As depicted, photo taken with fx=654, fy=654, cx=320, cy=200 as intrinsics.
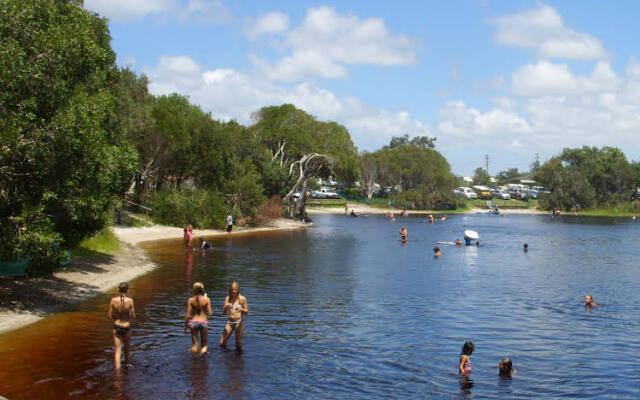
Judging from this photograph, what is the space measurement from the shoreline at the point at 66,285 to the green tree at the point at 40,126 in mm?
1592

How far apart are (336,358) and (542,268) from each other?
1193 inches

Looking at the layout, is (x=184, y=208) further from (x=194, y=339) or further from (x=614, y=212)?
(x=614, y=212)

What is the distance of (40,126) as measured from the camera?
21250 millimetres

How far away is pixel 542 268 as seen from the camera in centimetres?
4606

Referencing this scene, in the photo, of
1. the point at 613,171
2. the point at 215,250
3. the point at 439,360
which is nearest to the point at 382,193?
the point at 613,171

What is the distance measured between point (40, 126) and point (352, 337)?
12.6 m

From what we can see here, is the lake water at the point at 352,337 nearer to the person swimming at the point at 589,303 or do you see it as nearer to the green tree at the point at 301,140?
the person swimming at the point at 589,303

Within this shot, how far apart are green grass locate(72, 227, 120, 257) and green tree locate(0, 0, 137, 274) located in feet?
35.6

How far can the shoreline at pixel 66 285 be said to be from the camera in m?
22.8

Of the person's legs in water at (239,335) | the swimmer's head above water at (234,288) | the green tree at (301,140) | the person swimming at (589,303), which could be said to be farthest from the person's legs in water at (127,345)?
the green tree at (301,140)

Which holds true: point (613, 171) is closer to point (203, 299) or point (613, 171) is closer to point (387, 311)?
point (387, 311)

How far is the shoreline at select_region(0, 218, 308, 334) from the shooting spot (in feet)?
74.9

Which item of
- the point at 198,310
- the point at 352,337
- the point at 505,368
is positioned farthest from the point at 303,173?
the point at 198,310

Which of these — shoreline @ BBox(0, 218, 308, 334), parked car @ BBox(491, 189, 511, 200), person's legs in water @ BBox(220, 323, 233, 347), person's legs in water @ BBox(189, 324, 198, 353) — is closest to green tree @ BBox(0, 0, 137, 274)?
shoreline @ BBox(0, 218, 308, 334)
